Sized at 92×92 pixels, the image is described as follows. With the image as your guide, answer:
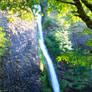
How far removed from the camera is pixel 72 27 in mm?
18266

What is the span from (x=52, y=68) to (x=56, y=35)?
15.1ft

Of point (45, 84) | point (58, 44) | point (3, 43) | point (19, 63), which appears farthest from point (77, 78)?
point (3, 43)

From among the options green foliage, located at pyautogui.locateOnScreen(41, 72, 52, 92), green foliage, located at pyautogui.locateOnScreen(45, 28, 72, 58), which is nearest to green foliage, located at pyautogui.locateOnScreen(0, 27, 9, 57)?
green foliage, located at pyautogui.locateOnScreen(41, 72, 52, 92)

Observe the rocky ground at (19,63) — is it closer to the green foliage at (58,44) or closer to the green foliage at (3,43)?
the green foliage at (3,43)

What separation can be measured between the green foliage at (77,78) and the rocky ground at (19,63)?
442cm

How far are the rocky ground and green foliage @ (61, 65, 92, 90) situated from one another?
442 centimetres

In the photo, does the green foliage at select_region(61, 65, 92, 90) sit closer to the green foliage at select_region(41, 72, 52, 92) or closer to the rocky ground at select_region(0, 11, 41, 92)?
the green foliage at select_region(41, 72, 52, 92)

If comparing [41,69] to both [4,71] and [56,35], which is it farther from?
[56,35]

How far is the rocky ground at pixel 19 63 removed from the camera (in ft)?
24.3

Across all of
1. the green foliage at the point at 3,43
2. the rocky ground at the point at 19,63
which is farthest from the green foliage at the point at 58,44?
the green foliage at the point at 3,43

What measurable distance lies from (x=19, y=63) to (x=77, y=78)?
7.98 m

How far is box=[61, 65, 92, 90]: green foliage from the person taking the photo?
486 inches

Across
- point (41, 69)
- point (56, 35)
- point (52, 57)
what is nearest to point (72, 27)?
point (56, 35)

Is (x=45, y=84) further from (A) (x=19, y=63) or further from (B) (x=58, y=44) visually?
(B) (x=58, y=44)
